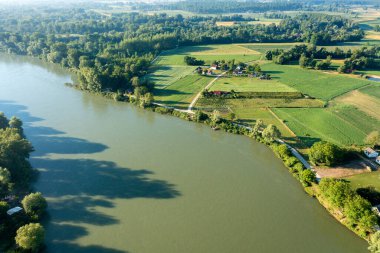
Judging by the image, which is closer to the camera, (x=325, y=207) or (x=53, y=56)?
(x=325, y=207)

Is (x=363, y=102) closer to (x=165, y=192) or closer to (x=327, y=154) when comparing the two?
(x=327, y=154)

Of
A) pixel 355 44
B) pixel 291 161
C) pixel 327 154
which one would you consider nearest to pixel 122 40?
pixel 355 44

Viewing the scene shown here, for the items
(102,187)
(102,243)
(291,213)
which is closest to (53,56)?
(102,187)

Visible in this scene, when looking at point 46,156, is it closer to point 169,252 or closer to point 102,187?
point 102,187

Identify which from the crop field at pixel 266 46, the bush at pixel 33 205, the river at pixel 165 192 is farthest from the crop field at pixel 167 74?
the bush at pixel 33 205

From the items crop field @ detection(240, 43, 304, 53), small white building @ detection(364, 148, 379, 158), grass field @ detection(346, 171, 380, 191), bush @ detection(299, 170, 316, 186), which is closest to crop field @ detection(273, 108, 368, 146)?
small white building @ detection(364, 148, 379, 158)
